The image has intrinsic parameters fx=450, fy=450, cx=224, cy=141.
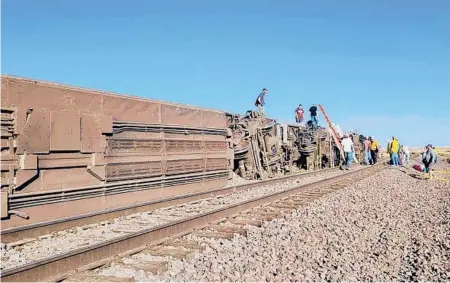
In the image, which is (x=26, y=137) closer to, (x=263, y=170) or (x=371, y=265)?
(x=371, y=265)

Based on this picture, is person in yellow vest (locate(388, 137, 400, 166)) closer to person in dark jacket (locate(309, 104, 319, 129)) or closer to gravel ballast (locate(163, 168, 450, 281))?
person in dark jacket (locate(309, 104, 319, 129))

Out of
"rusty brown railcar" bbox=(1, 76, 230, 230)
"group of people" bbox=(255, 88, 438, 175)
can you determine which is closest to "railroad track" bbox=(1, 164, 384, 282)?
"rusty brown railcar" bbox=(1, 76, 230, 230)

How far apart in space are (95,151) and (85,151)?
0.26m

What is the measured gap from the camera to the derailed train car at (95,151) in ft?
24.6

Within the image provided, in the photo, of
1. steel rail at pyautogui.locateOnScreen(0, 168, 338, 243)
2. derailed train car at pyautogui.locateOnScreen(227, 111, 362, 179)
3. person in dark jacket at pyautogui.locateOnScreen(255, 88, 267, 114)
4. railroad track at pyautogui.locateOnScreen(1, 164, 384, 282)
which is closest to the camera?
railroad track at pyautogui.locateOnScreen(1, 164, 384, 282)

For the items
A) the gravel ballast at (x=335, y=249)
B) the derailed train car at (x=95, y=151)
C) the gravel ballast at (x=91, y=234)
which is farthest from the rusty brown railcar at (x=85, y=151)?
the gravel ballast at (x=335, y=249)

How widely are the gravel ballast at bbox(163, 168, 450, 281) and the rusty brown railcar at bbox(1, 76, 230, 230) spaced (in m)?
3.48

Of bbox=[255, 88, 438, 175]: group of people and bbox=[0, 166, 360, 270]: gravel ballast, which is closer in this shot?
bbox=[0, 166, 360, 270]: gravel ballast

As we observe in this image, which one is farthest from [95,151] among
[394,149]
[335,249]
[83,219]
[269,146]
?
[394,149]

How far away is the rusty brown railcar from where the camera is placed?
7.47m

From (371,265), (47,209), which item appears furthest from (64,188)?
(371,265)

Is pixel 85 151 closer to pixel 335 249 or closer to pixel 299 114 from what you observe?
pixel 335 249

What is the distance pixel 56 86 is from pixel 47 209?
2271 millimetres

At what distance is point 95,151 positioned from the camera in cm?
909
